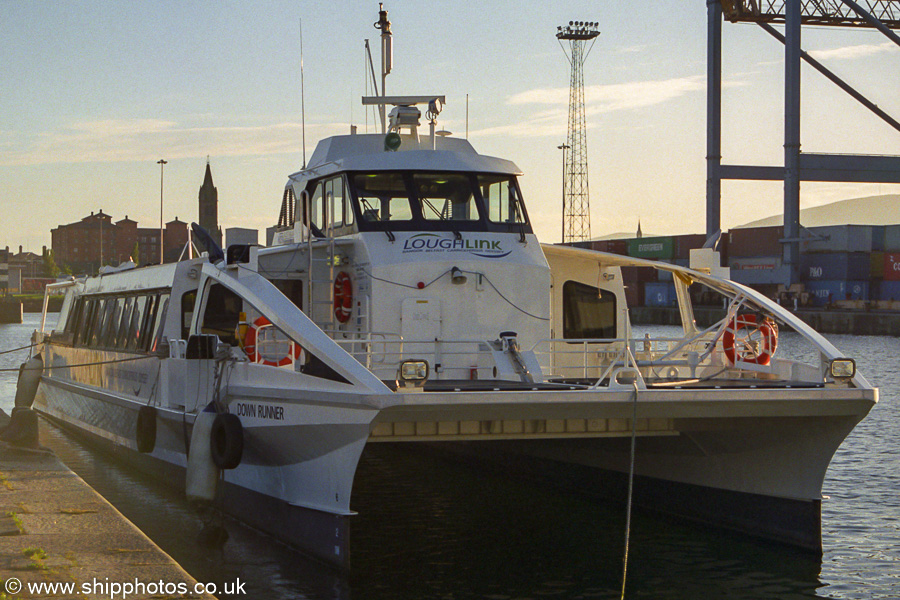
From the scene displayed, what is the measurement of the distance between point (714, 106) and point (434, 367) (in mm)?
57041

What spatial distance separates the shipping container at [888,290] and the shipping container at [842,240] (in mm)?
2805

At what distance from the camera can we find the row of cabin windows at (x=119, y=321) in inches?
602

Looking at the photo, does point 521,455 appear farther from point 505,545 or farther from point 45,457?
point 45,457

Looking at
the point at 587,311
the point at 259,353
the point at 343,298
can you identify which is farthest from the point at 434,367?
the point at 587,311

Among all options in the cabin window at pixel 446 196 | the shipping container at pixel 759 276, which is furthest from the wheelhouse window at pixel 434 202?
the shipping container at pixel 759 276

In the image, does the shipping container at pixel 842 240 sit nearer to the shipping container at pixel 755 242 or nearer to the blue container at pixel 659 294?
the shipping container at pixel 755 242

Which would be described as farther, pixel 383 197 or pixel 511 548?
pixel 383 197

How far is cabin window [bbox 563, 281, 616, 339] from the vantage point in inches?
600

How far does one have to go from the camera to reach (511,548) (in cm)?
1255

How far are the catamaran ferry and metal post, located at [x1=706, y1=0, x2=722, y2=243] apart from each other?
51965 mm

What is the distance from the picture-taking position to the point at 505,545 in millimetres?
12680

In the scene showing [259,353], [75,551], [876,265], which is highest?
[876,265]

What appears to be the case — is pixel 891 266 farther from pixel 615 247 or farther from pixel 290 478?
pixel 290 478

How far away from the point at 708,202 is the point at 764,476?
55.7m
